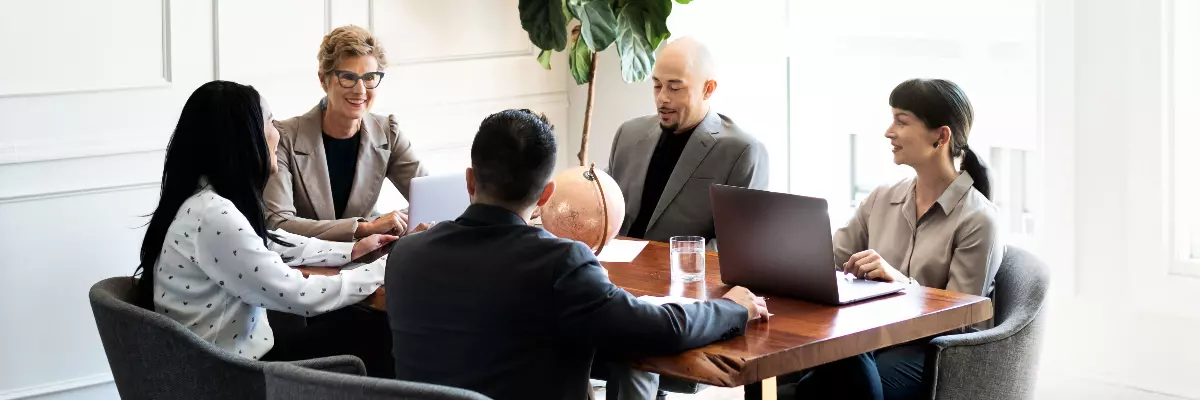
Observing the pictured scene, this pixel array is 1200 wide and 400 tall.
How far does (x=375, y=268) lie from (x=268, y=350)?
0.30 metres

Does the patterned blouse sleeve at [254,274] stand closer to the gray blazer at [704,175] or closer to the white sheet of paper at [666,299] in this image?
the white sheet of paper at [666,299]

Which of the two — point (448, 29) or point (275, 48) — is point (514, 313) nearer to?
point (275, 48)

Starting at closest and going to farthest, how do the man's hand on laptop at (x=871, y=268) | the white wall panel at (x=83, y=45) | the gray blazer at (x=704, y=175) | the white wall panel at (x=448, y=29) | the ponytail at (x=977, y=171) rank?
the man's hand on laptop at (x=871, y=268) → the ponytail at (x=977, y=171) → the gray blazer at (x=704, y=175) → the white wall panel at (x=83, y=45) → the white wall panel at (x=448, y=29)

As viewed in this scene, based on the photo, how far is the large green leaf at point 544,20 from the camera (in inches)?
178

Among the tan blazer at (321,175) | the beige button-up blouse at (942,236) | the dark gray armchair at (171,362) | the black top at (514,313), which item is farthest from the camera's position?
the tan blazer at (321,175)

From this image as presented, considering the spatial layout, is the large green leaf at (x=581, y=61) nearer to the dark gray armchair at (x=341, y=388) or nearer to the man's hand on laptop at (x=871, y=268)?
the man's hand on laptop at (x=871, y=268)

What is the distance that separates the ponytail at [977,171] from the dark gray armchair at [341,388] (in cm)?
156

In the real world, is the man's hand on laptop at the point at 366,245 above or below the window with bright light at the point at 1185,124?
below

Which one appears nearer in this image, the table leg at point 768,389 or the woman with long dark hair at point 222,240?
the table leg at point 768,389

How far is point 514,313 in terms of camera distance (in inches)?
85.4

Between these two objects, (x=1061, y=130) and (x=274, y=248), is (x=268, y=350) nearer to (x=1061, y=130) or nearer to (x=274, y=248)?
(x=274, y=248)

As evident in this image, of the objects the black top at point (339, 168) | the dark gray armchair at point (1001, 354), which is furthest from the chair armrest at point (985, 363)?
the black top at point (339, 168)

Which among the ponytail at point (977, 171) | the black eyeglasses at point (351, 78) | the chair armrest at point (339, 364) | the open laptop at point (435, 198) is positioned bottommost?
the chair armrest at point (339, 364)

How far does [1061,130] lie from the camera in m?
4.07
